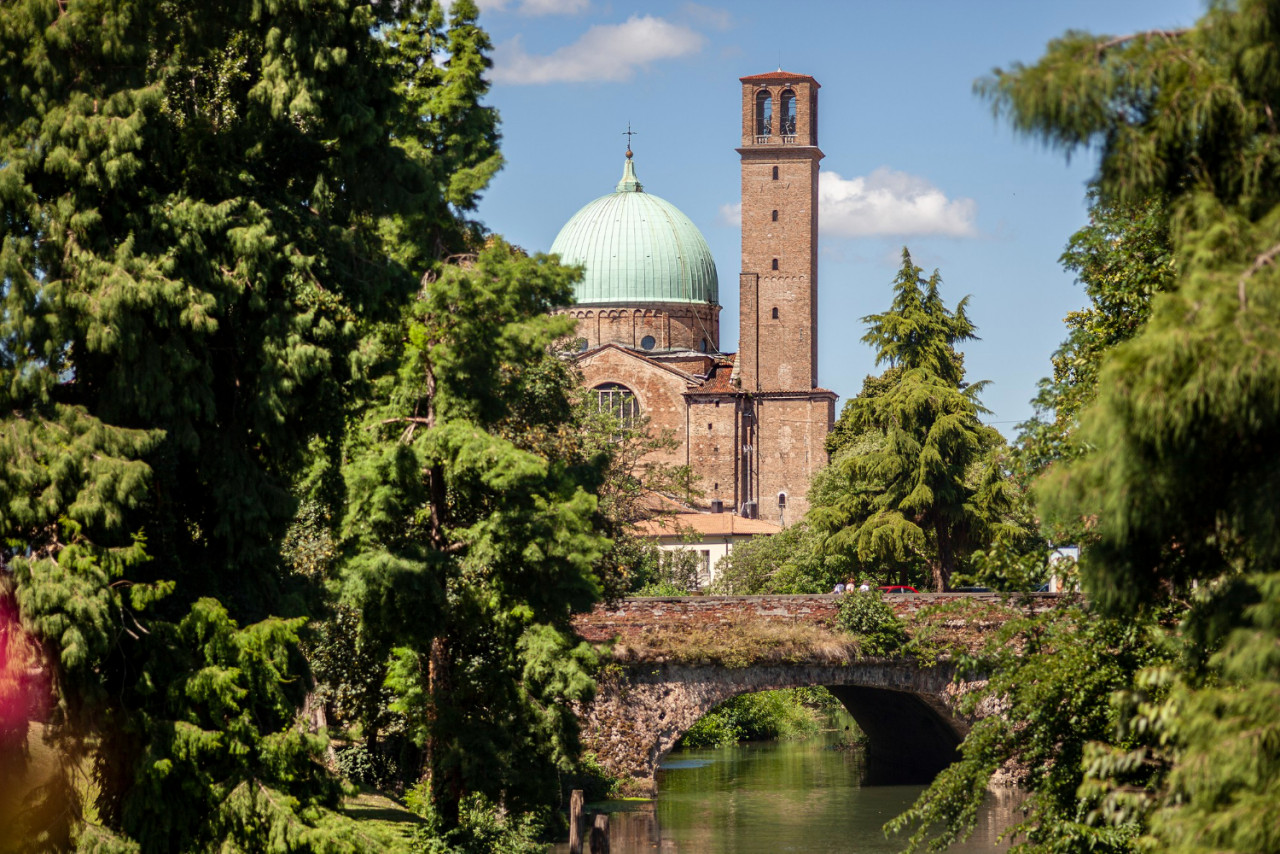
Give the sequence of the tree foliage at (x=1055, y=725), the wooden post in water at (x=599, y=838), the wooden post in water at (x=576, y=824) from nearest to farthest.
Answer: the tree foliage at (x=1055, y=725), the wooden post in water at (x=599, y=838), the wooden post in water at (x=576, y=824)

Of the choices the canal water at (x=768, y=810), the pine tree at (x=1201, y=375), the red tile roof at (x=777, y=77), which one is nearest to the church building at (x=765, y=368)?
the red tile roof at (x=777, y=77)

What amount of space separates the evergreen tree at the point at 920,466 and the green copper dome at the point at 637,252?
32393 millimetres

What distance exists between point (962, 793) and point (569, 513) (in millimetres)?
6831

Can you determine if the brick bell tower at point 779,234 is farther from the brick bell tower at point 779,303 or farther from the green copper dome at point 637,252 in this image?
the green copper dome at point 637,252

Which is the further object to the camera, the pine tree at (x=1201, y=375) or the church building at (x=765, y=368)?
the church building at (x=765, y=368)

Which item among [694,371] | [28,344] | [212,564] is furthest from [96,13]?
[694,371]

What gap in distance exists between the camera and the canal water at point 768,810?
25344mm

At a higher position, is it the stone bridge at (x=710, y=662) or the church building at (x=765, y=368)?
the church building at (x=765, y=368)

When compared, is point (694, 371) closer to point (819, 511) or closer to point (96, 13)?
point (819, 511)

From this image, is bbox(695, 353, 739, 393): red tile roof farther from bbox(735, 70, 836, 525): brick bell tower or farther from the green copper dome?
the green copper dome

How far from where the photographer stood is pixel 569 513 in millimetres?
18797

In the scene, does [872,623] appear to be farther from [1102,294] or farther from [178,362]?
[178,362]

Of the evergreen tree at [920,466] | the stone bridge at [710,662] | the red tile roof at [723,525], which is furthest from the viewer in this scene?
the red tile roof at [723,525]

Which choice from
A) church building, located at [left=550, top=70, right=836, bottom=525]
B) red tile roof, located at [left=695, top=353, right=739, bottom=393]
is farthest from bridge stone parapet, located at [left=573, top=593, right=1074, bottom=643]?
red tile roof, located at [left=695, top=353, right=739, bottom=393]
